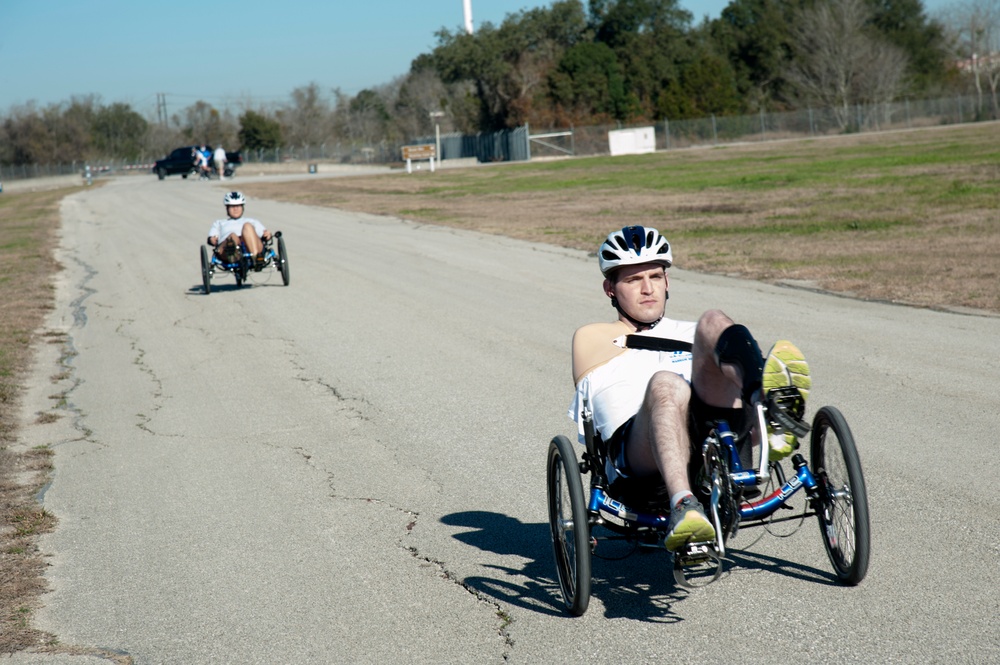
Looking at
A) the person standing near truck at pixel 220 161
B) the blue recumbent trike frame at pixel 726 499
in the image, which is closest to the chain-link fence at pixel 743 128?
the person standing near truck at pixel 220 161

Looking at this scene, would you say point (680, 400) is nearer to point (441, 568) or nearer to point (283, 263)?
point (441, 568)

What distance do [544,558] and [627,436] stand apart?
3.34ft

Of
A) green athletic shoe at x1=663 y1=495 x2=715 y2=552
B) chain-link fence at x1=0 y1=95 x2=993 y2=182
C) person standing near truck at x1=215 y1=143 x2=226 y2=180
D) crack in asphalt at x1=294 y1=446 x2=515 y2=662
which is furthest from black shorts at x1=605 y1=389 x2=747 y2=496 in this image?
chain-link fence at x1=0 y1=95 x2=993 y2=182

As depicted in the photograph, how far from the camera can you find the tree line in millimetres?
80375

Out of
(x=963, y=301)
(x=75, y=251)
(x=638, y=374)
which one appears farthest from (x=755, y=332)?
(x=75, y=251)

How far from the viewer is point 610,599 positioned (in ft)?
15.4

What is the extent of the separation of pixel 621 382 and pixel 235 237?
12.3 meters

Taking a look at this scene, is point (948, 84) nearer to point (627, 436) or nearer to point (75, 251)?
point (75, 251)

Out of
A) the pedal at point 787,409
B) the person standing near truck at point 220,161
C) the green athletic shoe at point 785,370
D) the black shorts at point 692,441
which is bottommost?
the black shorts at point 692,441

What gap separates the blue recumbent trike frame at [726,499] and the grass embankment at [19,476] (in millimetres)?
2220

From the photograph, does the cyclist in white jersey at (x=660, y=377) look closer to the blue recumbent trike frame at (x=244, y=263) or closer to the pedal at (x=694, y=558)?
the pedal at (x=694, y=558)

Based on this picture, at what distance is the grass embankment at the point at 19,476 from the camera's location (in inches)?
196

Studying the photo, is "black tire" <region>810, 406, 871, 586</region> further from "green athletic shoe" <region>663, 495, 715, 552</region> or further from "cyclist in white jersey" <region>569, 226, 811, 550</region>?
"green athletic shoe" <region>663, 495, 715, 552</region>

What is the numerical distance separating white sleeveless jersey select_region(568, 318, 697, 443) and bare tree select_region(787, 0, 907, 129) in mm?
77200
